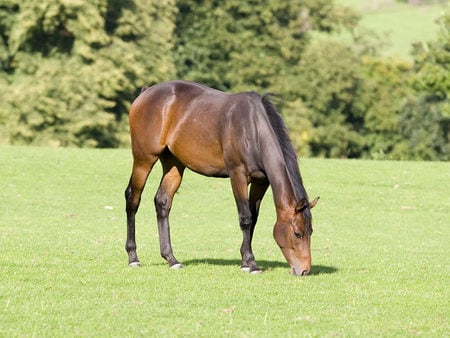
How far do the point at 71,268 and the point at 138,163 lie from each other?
1683mm

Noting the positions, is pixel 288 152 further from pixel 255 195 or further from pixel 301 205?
pixel 255 195

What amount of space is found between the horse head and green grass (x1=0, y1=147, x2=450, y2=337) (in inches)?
8.5

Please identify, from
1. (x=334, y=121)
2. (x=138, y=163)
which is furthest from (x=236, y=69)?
(x=138, y=163)

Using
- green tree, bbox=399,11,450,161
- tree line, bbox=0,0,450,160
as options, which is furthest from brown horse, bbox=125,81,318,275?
green tree, bbox=399,11,450,161

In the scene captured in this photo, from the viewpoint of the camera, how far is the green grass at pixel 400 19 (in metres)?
106

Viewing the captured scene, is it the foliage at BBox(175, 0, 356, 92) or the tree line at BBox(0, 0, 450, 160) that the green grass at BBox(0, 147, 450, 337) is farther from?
the foliage at BBox(175, 0, 356, 92)

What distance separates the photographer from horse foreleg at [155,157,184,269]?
12758 mm

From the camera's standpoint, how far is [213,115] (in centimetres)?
1231

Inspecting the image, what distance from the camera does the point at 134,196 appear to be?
13016mm

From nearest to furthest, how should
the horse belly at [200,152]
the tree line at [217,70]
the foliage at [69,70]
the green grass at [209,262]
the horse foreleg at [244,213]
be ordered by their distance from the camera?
the green grass at [209,262], the horse foreleg at [244,213], the horse belly at [200,152], the foliage at [69,70], the tree line at [217,70]

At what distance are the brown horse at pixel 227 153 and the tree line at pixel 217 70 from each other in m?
32.7

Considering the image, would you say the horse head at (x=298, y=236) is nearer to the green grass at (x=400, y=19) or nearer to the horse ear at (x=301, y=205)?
the horse ear at (x=301, y=205)

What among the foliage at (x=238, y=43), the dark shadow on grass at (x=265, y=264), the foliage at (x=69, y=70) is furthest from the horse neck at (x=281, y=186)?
the foliage at (x=238, y=43)

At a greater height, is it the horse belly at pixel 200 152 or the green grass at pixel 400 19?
the horse belly at pixel 200 152
